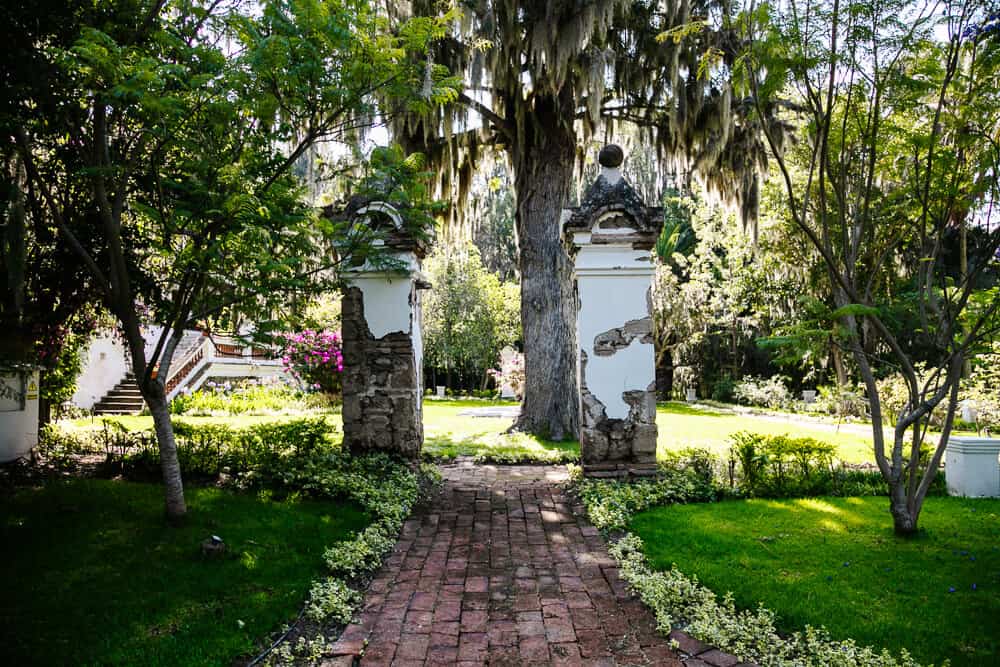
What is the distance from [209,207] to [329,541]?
2.48m

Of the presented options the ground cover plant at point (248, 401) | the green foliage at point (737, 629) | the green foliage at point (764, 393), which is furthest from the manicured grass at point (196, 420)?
the green foliage at point (764, 393)

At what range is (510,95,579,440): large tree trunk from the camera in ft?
30.1

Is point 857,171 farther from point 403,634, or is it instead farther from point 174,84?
point 174,84

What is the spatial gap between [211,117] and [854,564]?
5.14 m

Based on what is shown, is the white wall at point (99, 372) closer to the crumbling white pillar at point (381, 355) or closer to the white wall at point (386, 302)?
the crumbling white pillar at point (381, 355)

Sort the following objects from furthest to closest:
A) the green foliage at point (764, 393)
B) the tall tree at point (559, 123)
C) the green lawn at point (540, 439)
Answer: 1. the green foliage at point (764, 393)
2. the tall tree at point (559, 123)
3. the green lawn at point (540, 439)

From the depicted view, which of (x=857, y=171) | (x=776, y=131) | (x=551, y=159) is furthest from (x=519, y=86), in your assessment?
(x=857, y=171)

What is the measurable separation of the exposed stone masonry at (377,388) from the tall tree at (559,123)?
10.3 ft

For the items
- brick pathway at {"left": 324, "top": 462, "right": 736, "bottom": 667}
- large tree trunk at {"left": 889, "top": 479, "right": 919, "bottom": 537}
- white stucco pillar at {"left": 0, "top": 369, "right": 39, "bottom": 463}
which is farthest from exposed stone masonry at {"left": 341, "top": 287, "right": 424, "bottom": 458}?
large tree trunk at {"left": 889, "top": 479, "right": 919, "bottom": 537}

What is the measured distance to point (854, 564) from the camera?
12.8 ft

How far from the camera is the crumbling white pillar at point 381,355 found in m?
6.36

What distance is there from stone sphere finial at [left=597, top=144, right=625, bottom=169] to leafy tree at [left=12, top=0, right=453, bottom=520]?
2261mm

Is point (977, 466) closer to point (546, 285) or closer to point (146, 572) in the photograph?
point (546, 285)

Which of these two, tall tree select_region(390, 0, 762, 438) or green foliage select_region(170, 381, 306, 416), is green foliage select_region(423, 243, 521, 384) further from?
tall tree select_region(390, 0, 762, 438)
